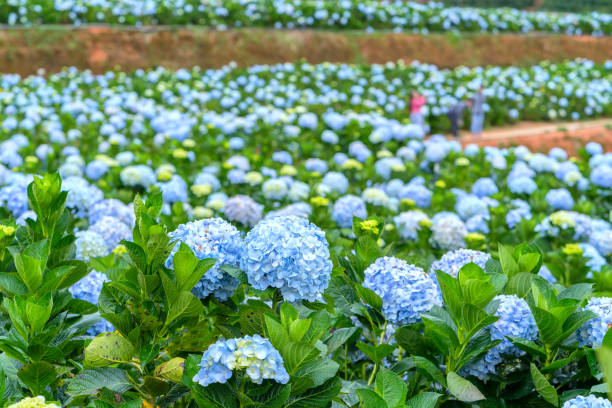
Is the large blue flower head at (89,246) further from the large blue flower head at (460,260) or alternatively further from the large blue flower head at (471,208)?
the large blue flower head at (471,208)

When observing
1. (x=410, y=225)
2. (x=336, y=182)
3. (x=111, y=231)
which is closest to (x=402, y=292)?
(x=111, y=231)

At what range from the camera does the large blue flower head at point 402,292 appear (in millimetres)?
1541

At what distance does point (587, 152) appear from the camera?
5.76m

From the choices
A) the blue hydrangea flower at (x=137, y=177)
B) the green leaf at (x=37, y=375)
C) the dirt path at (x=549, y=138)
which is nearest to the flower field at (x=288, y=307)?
the green leaf at (x=37, y=375)

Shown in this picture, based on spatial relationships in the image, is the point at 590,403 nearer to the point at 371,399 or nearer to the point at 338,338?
the point at 371,399

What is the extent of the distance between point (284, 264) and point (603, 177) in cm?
387

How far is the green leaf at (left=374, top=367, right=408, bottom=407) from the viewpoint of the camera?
122 cm

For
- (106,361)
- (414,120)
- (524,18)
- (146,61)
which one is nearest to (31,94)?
(414,120)

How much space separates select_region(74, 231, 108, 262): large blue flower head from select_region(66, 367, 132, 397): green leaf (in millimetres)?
1267

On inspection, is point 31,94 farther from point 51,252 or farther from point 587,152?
point 51,252

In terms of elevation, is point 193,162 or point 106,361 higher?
point 106,361

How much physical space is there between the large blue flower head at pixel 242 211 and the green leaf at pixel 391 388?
2.12 metres

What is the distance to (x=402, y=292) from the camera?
1.53 m

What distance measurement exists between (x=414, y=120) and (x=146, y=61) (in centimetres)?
672
